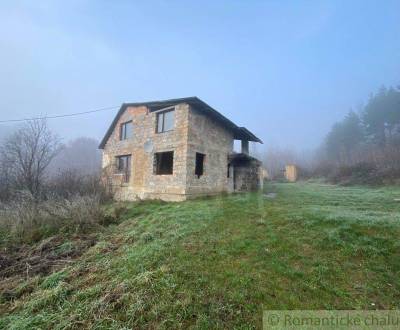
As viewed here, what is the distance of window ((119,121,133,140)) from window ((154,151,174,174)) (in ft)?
10.9

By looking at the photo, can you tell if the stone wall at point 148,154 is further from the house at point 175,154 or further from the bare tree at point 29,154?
the bare tree at point 29,154

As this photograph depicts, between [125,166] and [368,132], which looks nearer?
[125,166]

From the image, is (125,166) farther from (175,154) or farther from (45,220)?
(45,220)

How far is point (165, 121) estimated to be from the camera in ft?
41.3

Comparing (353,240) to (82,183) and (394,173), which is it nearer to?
(82,183)

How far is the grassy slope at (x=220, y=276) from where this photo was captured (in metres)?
3.31

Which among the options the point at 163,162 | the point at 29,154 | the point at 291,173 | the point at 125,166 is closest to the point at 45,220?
the point at 163,162

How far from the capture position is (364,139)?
31953mm

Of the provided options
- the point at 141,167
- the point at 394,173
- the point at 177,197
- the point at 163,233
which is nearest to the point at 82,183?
the point at 141,167

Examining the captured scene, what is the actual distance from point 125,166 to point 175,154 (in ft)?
16.9

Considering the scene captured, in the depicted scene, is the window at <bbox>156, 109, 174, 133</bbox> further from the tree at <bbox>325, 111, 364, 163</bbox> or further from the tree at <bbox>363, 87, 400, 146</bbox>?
the tree at <bbox>363, 87, 400, 146</bbox>

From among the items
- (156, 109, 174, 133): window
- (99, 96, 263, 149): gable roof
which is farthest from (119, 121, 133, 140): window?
(156, 109, 174, 133): window

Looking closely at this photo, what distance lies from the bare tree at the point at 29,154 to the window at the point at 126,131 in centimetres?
469

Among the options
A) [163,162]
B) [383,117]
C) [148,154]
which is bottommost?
[163,162]
